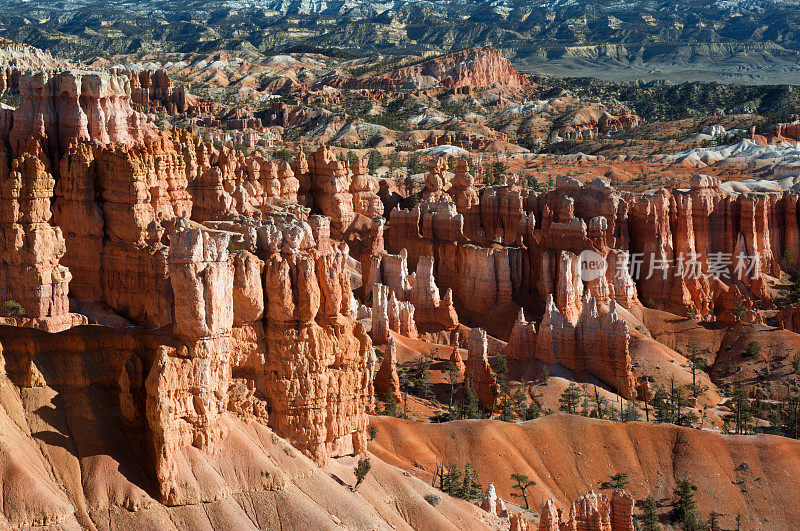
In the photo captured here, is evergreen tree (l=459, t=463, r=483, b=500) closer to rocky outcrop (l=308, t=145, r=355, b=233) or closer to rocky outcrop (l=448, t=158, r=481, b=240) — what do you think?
rocky outcrop (l=308, t=145, r=355, b=233)

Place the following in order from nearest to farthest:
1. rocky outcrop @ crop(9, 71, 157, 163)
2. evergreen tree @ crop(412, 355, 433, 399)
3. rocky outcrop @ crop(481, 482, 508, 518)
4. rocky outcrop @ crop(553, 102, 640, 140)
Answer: rocky outcrop @ crop(481, 482, 508, 518) → rocky outcrop @ crop(9, 71, 157, 163) → evergreen tree @ crop(412, 355, 433, 399) → rocky outcrop @ crop(553, 102, 640, 140)

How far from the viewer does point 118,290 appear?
46375 millimetres

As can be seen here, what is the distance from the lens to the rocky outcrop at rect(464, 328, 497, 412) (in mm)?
57281

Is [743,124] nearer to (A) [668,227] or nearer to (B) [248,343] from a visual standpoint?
(A) [668,227]

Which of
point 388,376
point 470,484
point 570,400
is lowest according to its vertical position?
point 470,484

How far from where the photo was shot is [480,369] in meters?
57.9

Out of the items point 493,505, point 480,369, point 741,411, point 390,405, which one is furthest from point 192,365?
point 741,411

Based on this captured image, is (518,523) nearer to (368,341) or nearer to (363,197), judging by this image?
(368,341)

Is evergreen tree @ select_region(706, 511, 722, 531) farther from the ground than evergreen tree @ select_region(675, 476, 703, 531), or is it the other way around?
evergreen tree @ select_region(675, 476, 703, 531)

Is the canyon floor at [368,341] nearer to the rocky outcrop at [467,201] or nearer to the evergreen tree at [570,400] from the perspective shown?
the evergreen tree at [570,400]

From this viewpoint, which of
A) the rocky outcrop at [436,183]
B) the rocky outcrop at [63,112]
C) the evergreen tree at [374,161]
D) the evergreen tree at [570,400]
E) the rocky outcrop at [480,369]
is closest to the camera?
the rocky outcrop at [63,112]

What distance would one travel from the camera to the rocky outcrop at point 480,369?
2255 inches

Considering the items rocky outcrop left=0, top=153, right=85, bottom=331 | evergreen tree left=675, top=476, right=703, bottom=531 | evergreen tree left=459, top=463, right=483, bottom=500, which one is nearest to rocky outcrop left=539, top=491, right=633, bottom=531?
evergreen tree left=459, top=463, right=483, bottom=500

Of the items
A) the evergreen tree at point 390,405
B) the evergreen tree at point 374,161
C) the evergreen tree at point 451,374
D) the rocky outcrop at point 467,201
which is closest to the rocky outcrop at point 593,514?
the evergreen tree at point 390,405
